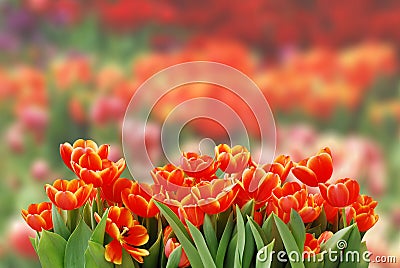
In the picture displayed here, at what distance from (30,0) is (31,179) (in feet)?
0.95

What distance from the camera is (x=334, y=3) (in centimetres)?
105

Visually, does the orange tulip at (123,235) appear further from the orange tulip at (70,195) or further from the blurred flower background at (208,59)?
the blurred flower background at (208,59)

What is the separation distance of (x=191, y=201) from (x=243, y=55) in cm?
67

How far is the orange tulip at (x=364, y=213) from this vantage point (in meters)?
0.45

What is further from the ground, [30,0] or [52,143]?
[30,0]

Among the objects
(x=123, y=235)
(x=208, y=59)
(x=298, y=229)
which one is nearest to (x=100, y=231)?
(x=123, y=235)

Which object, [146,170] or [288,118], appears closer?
[146,170]

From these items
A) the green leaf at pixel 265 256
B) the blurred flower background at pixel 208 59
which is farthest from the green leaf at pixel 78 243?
the blurred flower background at pixel 208 59

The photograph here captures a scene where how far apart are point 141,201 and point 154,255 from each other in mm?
36

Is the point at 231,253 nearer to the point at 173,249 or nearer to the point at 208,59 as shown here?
the point at 173,249

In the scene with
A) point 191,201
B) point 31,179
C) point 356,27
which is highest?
point 356,27

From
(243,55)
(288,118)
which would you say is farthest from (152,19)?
(288,118)

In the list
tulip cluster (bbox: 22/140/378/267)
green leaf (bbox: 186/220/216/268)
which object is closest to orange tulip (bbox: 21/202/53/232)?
tulip cluster (bbox: 22/140/378/267)

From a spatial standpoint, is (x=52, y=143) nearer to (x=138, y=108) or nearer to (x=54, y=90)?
(x=54, y=90)
